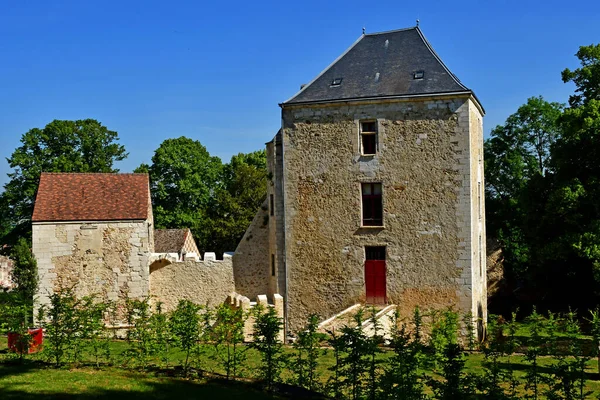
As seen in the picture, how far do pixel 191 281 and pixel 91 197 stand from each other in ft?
12.7

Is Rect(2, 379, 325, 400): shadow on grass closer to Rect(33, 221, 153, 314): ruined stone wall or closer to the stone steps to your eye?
the stone steps

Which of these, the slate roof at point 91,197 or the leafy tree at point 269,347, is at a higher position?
the slate roof at point 91,197

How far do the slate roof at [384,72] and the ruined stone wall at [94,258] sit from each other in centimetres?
598

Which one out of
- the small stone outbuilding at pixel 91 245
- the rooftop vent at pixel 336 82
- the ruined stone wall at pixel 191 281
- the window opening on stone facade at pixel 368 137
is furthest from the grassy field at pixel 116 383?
the rooftop vent at pixel 336 82

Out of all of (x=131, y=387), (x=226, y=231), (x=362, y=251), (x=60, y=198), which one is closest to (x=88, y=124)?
(x=226, y=231)

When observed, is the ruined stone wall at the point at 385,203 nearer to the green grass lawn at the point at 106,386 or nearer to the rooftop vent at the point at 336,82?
the rooftop vent at the point at 336,82

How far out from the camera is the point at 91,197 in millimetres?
16938

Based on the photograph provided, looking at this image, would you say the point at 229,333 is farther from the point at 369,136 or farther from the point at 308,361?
the point at 369,136

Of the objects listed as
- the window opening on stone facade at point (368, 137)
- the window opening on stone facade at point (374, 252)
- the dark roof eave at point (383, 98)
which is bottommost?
the window opening on stone facade at point (374, 252)

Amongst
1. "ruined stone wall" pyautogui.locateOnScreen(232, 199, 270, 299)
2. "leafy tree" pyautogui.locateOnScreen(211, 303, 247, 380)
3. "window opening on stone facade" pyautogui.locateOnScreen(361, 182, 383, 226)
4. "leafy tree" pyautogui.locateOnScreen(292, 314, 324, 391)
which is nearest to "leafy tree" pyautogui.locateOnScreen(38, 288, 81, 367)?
"leafy tree" pyautogui.locateOnScreen(211, 303, 247, 380)

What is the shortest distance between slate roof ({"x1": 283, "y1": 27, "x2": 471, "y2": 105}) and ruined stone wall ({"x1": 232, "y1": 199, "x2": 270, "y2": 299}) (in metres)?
4.28

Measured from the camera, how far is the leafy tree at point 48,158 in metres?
26.7

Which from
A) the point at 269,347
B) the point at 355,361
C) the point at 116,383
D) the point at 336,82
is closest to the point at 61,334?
the point at 116,383

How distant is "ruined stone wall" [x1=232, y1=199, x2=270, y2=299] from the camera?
18266 millimetres
